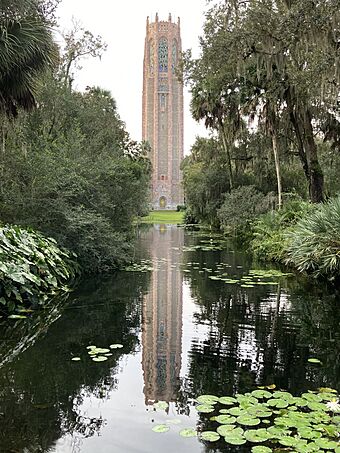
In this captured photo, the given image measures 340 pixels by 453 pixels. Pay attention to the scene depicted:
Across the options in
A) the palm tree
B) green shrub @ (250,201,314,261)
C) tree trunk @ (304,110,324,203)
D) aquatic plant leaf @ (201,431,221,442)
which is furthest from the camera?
tree trunk @ (304,110,324,203)

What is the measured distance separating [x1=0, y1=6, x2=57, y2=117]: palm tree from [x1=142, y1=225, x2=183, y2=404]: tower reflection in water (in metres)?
4.81

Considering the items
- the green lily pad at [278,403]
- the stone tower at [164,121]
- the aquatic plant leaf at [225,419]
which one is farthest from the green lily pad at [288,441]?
the stone tower at [164,121]

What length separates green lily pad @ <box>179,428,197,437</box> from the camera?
3449mm

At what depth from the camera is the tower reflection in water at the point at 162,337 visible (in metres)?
4.51

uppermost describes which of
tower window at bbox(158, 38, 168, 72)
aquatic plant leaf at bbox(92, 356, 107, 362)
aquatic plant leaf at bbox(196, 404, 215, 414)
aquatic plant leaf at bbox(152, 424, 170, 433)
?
tower window at bbox(158, 38, 168, 72)

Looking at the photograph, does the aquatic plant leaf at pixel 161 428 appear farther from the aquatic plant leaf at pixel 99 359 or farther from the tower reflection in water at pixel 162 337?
the aquatic plant leaf at pixel 99 359

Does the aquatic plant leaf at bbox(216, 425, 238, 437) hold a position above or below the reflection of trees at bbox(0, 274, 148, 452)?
above

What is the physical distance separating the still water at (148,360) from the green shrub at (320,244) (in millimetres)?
946

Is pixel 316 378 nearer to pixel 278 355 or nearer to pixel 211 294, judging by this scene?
pixel 278 355

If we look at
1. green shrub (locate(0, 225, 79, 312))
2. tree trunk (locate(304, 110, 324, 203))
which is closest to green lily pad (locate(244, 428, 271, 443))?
green shrub (locate(0, 225, 79, 312))

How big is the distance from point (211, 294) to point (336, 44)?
656cm

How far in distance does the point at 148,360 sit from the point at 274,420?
203cm

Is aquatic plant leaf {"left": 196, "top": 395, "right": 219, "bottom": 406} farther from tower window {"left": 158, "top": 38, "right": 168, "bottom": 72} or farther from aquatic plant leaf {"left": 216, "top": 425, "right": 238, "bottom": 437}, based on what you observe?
tower window {"left": 158, "top": 38, "right": 168, "bottom": 72}

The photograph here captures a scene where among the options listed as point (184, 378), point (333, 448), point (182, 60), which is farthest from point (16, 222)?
point (182, 60)
